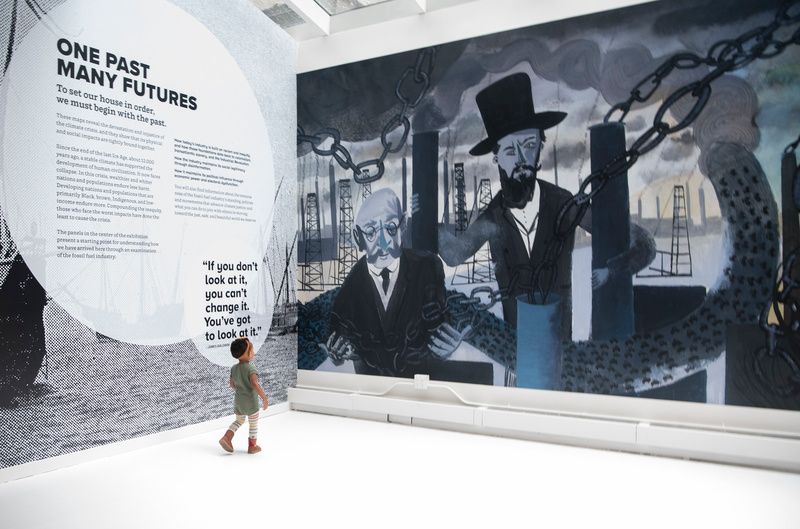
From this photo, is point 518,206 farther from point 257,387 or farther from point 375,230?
point 257,387

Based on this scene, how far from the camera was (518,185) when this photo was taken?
16.9 ft

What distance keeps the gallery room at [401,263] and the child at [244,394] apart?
1.0 inches

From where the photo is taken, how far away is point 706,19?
4.50m

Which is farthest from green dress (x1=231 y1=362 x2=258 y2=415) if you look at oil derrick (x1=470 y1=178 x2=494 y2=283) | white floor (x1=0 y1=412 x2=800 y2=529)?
oil derrick (x1=470 y1=178 x2=494 y2=283)

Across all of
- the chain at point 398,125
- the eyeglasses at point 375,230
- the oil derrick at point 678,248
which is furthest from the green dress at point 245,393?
the oil derrick at point 678,248

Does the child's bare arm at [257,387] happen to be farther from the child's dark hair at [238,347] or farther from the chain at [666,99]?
the chain at [666,99]

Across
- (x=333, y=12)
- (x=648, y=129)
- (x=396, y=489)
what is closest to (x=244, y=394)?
(x=396, y=489)

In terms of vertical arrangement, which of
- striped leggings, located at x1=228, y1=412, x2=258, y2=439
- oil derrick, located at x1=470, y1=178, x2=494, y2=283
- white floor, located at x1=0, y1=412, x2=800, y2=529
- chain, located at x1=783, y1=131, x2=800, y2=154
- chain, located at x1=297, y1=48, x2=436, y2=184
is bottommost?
white floor, located at x1=0, y1=412, x2=800, y2=529

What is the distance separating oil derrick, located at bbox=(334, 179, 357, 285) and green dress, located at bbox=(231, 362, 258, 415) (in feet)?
6.02

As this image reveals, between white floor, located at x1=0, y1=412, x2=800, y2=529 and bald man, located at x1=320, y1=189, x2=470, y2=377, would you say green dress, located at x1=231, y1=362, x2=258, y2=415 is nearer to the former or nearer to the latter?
white floor, located at x1=0, y1=412, x2=800, y2=529

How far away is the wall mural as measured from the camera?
4324mm

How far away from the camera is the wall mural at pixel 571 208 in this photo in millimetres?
4324

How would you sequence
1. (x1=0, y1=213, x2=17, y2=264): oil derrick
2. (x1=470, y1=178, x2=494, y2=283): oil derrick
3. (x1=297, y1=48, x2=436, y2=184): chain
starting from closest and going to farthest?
(x1=0, y1=213, x2=17, y2=264): oil derrick → (x1=470, y1=178, x2=494, y2=283): oil derrick → (x1=297, y1=48, x2=436, y2=184): chain

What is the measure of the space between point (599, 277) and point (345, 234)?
260 cm
